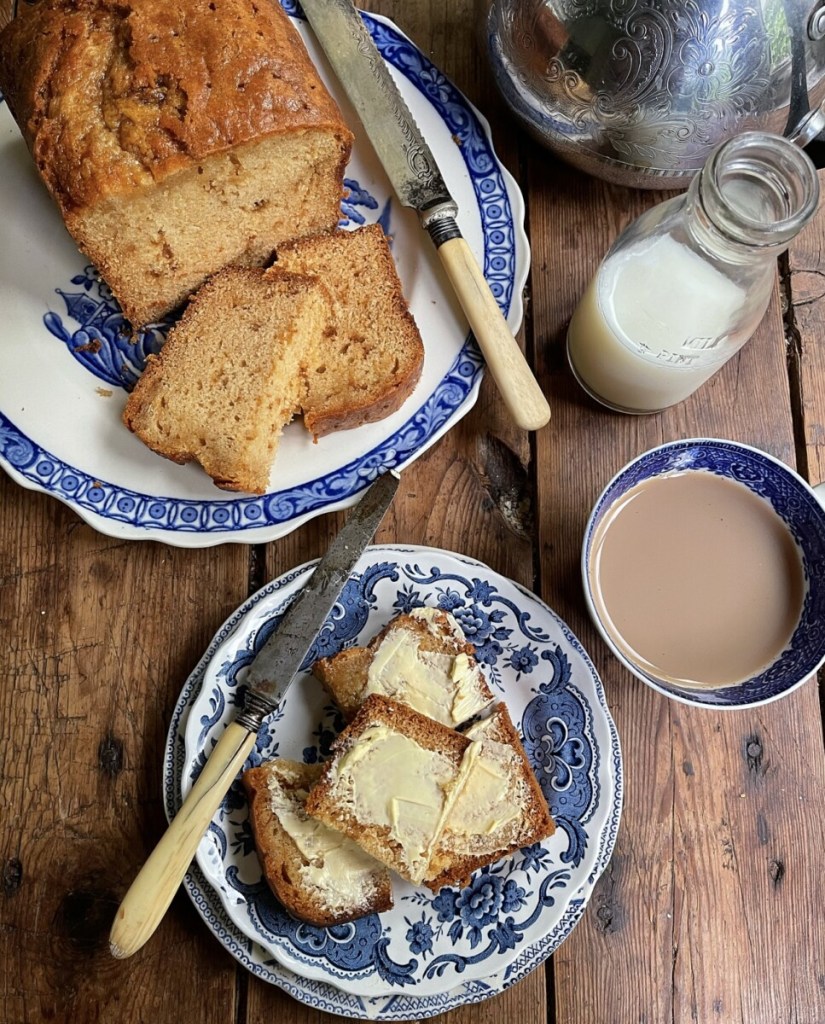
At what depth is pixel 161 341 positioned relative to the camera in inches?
71.4

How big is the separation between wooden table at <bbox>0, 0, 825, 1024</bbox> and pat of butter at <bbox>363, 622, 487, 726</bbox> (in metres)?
0.27

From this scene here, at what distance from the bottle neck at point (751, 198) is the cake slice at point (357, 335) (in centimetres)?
55

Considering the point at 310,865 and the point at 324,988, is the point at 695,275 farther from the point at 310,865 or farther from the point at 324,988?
the point at 324,988

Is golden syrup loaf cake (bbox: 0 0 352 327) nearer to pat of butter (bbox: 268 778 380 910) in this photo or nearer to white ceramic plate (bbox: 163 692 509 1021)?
pat of butter (bbox: 268 778 380 910)

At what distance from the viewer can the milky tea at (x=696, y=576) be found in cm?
165

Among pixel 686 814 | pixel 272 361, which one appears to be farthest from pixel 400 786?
pixel 272 361

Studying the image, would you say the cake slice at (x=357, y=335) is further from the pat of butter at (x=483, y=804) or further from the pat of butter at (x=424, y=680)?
the pat of butter at (x=483, y=804)

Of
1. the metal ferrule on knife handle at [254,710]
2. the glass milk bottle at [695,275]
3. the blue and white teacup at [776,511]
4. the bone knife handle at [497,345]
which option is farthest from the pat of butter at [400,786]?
the glass milk bottle at [695,275]

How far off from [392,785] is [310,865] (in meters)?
0.20

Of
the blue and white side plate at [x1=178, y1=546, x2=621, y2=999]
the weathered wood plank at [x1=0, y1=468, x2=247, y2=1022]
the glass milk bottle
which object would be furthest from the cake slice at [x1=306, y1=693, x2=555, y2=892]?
the glass milk bottle

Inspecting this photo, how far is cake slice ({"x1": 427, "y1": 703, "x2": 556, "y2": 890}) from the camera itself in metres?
1.52

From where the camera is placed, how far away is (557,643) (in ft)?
5.53

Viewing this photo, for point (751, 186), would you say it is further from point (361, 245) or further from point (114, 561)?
point (114, 561)

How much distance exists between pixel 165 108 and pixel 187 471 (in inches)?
24.5
